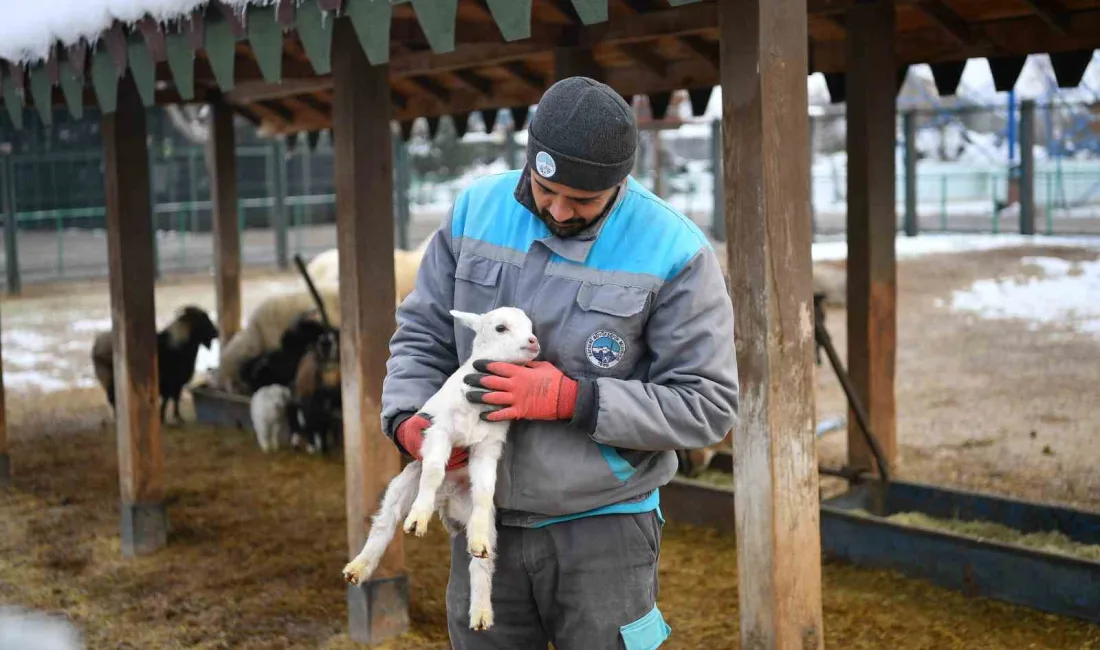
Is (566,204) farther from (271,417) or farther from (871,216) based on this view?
(271,417)

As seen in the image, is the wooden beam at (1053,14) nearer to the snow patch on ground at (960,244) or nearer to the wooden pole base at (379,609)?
the wooden pole base at (379,609)

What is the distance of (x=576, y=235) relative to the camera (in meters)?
2.70

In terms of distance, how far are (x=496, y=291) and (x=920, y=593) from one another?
3.64 m

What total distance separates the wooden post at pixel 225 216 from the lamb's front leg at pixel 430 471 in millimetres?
8028

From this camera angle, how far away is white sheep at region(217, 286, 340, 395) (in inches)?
425

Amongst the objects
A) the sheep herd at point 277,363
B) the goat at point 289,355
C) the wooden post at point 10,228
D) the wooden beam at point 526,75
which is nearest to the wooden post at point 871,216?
the sheep herd at point 277,363

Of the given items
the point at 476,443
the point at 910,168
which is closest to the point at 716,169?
the point at 910,168

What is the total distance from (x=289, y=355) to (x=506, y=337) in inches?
315

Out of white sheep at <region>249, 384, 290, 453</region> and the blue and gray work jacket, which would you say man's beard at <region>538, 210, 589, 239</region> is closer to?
the blue and gray work jacket

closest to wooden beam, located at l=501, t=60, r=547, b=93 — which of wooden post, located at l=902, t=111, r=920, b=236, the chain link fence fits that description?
the chain link fence

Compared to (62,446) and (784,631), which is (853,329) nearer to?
(784,631)

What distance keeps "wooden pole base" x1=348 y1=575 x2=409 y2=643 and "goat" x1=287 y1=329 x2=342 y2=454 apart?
12.6 feet

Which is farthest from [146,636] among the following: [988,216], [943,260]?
[988,216]

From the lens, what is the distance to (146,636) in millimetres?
5656
